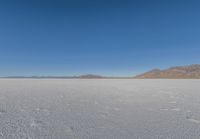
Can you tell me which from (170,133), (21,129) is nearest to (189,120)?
(170,133)

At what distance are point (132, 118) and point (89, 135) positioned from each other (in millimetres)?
1122

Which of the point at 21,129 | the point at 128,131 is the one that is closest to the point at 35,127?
the point at 21,129

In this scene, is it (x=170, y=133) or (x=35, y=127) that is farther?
(x=35, y=127)

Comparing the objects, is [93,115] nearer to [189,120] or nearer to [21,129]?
[21,129]

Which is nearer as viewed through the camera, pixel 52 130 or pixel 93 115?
pixel 52 130

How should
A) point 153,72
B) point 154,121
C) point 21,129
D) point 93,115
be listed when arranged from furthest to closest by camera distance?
point 153,72 < point 93,115 < point 154,121 < point 21,129

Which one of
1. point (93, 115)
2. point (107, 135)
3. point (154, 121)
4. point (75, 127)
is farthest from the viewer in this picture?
point (93, 115)

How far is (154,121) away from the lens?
103 inches

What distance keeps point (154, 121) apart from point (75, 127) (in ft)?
4.70

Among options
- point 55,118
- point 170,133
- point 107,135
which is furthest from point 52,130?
point 170,133

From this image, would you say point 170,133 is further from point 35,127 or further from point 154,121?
point 35,127

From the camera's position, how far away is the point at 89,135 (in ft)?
6.61

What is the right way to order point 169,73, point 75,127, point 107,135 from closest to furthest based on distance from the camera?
1. point 107,135
2. point 75,127
3. point 169,73

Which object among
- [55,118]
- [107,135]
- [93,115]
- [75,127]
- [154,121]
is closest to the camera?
[107,135]
